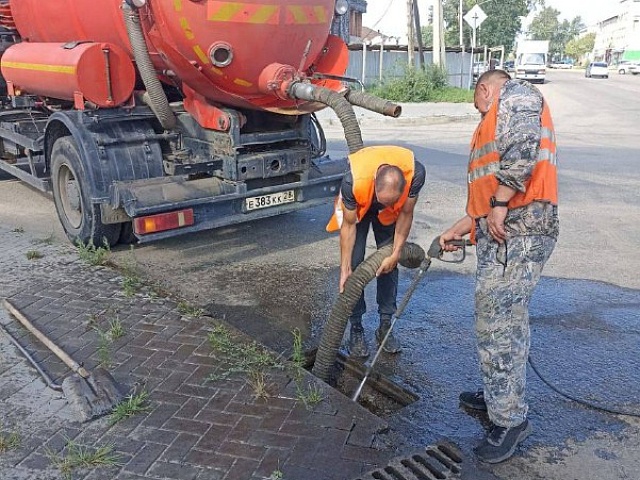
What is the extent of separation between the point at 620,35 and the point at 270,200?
122 metres

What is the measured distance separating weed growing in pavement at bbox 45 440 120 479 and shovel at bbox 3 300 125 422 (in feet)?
0.87

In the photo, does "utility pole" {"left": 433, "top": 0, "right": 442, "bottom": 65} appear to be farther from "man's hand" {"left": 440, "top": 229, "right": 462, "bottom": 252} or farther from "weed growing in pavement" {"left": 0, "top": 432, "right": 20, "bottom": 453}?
"weed growing in pavement" {"left": 0, "top": 432, "right": 20, "bottom": 453}

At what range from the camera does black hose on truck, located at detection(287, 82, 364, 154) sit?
4.36 m

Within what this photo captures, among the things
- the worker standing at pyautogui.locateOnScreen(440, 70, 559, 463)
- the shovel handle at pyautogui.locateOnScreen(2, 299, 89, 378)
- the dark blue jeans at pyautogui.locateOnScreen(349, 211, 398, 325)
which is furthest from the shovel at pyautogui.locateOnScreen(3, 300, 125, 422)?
the worker standing at pyautogui.locateOnScreen(440, 70, 559, 463)

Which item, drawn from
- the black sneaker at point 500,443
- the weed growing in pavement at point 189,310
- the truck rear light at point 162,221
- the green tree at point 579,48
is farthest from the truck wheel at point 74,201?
the green tree at point 579,48

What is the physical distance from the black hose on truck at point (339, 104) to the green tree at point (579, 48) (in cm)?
12533

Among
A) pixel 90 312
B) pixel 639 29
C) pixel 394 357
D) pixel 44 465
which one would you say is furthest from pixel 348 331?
pixel 639 29

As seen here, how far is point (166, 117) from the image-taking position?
5465mm

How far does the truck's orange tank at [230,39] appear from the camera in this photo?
4.61 m

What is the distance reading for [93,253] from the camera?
A: 568cm

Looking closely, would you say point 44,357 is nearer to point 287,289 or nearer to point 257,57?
point 287,289

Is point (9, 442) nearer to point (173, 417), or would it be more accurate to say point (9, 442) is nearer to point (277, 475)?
point (173, 417)

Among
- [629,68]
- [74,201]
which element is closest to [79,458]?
[74,201]

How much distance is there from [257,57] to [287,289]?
1.89 metres
